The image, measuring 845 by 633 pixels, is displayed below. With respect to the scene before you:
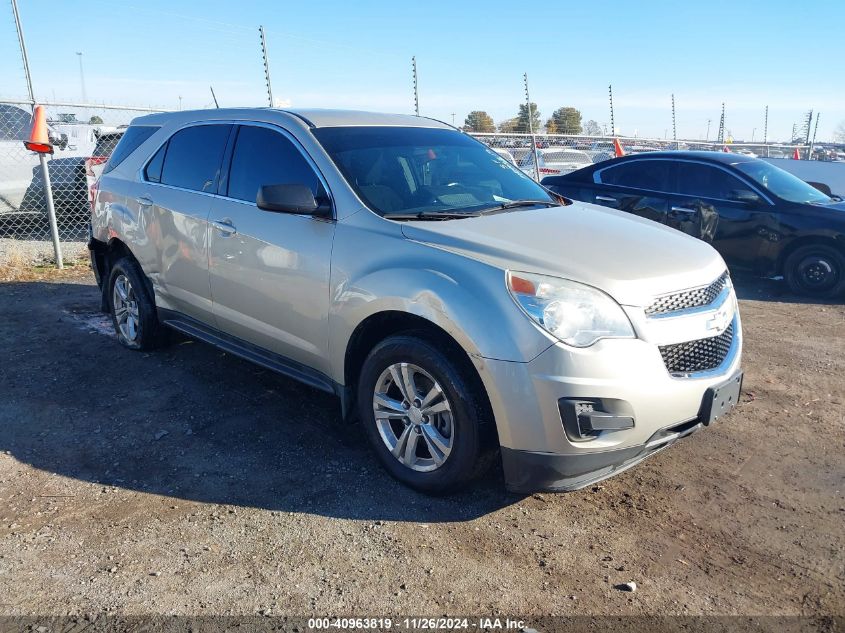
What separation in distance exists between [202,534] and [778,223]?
7.35 m

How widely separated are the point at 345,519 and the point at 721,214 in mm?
6739

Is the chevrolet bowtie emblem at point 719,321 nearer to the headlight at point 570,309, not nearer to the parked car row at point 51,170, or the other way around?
the headlight at point 570,309

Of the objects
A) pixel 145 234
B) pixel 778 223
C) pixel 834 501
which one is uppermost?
pixel 145 234

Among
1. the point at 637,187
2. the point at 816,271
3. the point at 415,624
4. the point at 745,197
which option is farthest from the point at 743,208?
the point at 415,624

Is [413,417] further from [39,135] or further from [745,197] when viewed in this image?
[39,135]

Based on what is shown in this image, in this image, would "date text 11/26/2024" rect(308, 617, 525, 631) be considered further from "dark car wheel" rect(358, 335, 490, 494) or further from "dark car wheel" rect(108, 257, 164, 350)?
"dark car wheel" rect(108, 257, 164, 350)

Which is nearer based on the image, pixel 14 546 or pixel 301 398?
pixel 14 546

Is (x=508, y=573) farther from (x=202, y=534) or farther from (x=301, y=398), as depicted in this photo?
(x=301, y=398)

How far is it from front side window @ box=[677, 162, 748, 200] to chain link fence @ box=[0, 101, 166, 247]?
Result: 23.0ft

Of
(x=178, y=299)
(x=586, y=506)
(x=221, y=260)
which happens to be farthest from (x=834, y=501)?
(x=178, y=299)

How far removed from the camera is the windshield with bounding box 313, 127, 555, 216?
3.86m

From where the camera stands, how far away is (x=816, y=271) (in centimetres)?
795

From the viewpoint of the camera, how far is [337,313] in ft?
12.1

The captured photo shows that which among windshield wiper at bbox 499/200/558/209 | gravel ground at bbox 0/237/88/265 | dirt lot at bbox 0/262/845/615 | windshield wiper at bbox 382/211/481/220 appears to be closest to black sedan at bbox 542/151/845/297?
dirt lot at bbox 0/262/845/615
